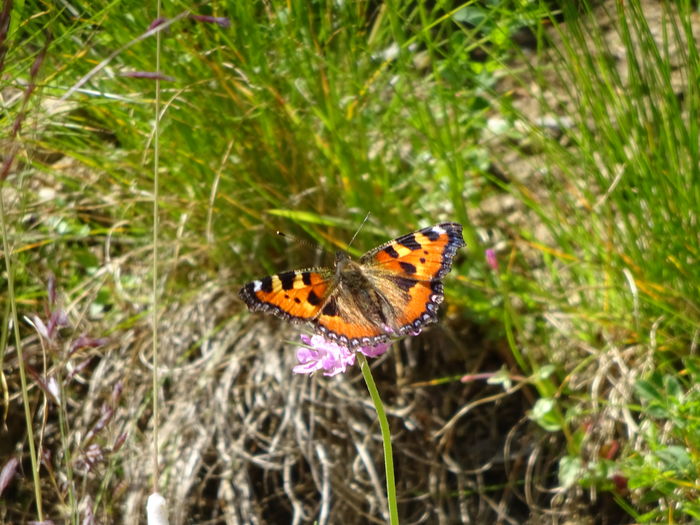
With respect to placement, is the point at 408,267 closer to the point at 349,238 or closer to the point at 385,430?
the point at 385,430

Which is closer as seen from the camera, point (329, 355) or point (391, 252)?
point (329, 355)

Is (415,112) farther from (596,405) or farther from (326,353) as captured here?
(326,353)

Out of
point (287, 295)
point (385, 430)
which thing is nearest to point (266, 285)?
point (287, 295)

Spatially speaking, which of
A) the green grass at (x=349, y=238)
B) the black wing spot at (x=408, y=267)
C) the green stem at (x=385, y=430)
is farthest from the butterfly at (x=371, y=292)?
the green grass at (x=349, y=238)

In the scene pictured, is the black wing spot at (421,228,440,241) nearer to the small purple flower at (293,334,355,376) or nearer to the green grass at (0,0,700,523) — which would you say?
the small purple flower at (293,334,355,376)

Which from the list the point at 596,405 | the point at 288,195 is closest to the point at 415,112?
the point at 288,195

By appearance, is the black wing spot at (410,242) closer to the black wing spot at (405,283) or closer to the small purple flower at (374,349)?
the black wing spot at (405,283)
